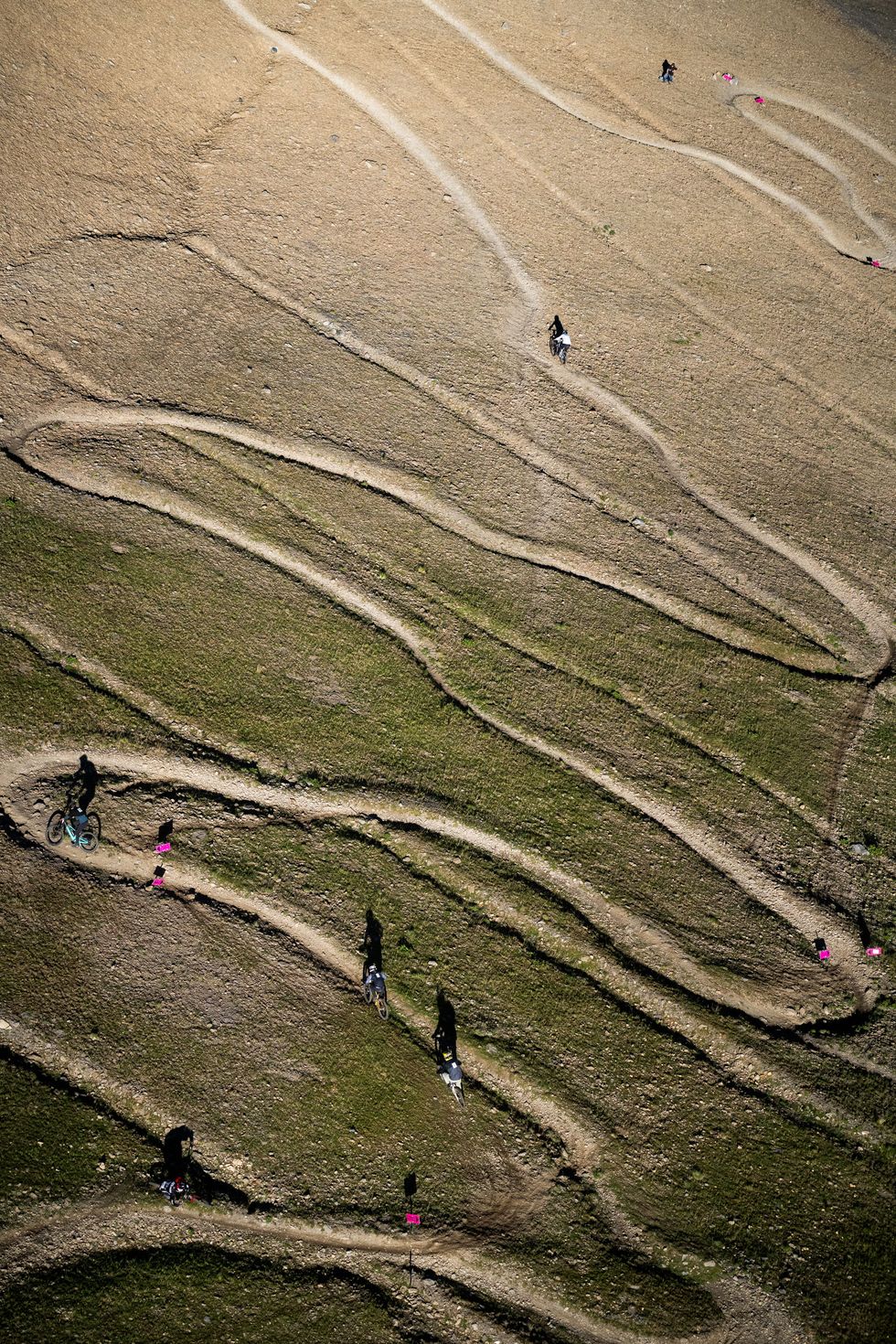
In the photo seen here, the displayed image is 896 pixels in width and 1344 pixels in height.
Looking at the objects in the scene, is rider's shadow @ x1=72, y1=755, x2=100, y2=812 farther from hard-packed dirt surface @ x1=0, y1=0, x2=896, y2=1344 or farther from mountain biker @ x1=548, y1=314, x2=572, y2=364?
mountain biker @ x1=548, y1=314, x2=572, y2=364

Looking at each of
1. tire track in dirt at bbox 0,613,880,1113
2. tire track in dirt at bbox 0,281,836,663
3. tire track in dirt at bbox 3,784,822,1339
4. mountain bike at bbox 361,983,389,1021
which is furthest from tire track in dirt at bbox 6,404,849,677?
mountain bike at bbox 361,983,389,1021

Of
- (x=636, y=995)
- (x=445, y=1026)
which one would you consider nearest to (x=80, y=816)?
(x=445, y=1026)

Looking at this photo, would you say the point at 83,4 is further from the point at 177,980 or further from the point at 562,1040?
the point at 562,1040

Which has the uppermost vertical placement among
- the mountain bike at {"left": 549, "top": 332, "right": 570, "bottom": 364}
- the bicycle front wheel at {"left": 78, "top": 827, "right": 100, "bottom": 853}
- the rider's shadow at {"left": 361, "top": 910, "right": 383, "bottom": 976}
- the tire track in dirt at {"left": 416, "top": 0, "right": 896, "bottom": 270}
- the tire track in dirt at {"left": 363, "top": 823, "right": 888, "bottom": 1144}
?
the tire track in dirt at {"left": 416, "top": 0, "right": 896, "bottom": 270}

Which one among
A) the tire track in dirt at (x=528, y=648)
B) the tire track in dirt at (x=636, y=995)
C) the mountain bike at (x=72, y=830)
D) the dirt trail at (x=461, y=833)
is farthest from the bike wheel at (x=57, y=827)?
the tire track in dirt at (x=528, y=648)

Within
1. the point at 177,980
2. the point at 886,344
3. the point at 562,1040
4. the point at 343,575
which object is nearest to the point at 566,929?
the point at 562,1040

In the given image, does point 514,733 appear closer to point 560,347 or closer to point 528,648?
point 528,648
